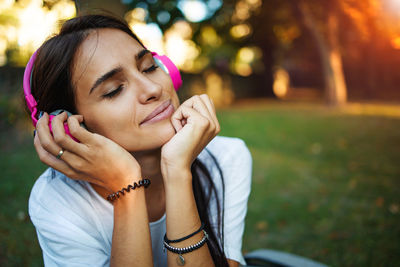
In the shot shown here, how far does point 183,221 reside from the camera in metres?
1.47

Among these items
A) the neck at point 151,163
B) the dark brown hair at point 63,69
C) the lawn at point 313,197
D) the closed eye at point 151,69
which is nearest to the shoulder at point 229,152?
the neck at point 151,163

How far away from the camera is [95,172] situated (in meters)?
1.50

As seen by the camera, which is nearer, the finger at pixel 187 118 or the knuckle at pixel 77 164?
the knuckle at pixel 77 164

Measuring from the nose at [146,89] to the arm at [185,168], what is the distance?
6.3 inches

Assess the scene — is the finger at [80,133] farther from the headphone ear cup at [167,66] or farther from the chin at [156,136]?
the headphone ear cup at [167,66]

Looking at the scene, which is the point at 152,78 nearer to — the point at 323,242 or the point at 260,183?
the point at 323,242

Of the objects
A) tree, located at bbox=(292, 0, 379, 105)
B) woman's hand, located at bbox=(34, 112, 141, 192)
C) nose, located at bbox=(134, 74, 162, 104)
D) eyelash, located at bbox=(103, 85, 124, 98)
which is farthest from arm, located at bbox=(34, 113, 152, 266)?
tree, located at bbox=(292, 0, 379, 105)

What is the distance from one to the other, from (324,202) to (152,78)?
393 centimetres

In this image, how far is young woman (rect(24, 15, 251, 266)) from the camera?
4.79ft

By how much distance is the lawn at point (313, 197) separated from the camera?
3.46 meters

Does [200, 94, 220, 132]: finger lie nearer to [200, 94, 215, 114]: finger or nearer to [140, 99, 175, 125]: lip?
[200, 94, 215, 114]: finger

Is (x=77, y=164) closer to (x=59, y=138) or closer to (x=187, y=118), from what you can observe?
(x=59, y=138)

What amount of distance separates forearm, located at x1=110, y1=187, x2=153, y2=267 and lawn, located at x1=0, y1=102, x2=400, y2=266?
7.51ft

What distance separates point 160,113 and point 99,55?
47 centimetres
